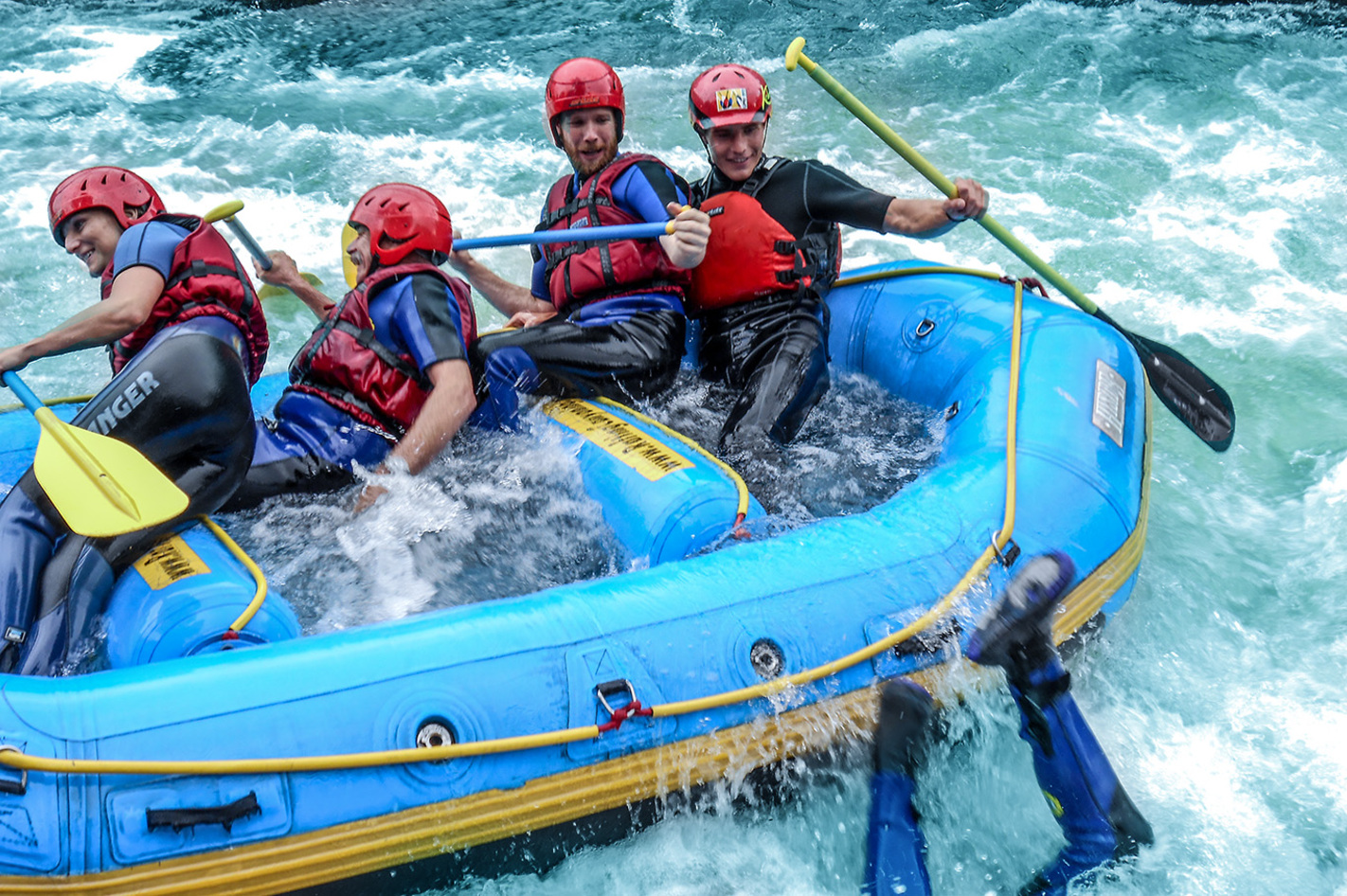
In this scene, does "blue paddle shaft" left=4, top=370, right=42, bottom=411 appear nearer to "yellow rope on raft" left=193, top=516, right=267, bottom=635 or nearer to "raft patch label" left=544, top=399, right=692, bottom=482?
"yellow rope on raft" left=193, top=516, right=267, bottom=635

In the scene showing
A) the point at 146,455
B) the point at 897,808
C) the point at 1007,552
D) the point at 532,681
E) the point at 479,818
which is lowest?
the point at 897,808

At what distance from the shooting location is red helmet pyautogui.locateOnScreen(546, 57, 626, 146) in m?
3.88

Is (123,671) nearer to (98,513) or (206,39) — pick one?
(98,513)

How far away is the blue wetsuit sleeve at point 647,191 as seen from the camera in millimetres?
3840

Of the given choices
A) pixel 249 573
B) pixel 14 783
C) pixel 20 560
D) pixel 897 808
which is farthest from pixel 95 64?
pixel 897 808

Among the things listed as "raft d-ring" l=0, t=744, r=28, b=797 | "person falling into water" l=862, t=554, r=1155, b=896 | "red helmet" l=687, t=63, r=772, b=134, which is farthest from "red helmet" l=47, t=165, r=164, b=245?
"person falling into water" l=862, t=554, r=1155, b=896

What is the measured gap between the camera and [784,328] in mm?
3920

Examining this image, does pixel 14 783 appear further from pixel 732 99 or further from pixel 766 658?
pixel 732 99

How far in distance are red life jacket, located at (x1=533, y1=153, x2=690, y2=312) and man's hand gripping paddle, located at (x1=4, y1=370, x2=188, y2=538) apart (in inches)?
61.1

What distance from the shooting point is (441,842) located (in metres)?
2.50

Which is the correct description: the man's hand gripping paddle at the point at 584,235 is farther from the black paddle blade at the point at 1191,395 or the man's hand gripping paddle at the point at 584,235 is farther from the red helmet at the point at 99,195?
the black paddle blade at the point at 1191,395

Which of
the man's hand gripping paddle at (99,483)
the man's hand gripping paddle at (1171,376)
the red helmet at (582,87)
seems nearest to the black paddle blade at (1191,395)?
the man's hand gripping paddle at (1171,376)

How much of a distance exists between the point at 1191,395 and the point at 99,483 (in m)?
3.64

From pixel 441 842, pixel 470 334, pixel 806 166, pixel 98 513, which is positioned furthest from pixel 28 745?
pixel 806 166
